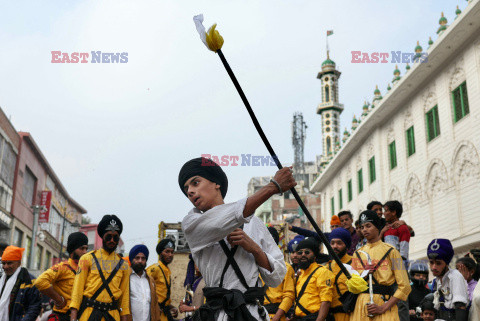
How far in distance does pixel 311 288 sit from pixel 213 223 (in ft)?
12.9

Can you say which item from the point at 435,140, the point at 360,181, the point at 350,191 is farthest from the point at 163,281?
the point at 350,191

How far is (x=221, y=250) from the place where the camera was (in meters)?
3.23

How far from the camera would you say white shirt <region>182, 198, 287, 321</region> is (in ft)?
9.91

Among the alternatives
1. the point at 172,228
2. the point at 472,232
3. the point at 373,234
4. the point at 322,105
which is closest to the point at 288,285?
the point at 373,234

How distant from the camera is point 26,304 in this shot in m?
7.29

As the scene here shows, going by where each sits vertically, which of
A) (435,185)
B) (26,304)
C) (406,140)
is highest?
(406,140)

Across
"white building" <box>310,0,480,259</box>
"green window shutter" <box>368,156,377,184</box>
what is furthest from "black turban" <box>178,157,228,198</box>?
"green window shutter" <box>368,156,377,184</box>

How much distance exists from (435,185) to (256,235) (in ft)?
55.7

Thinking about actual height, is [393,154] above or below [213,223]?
above

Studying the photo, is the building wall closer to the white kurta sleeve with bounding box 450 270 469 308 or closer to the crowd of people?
the crowd of people

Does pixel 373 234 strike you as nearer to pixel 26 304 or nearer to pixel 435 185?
pixel 26 304

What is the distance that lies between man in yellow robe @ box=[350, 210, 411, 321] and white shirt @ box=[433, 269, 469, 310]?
70 centimetres

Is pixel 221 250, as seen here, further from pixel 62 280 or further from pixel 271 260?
pixel 62 280

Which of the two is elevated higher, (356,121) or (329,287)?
(356,121)
